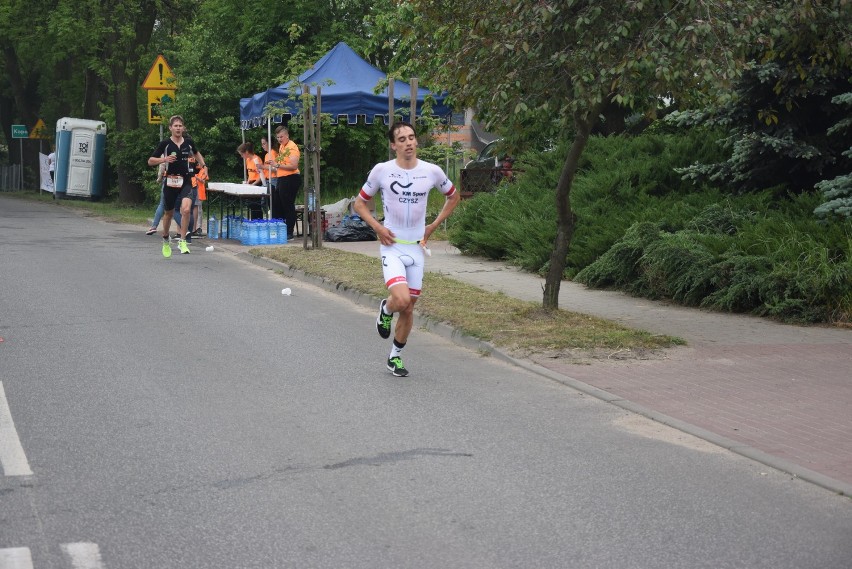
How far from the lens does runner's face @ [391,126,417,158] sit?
9.34 metres

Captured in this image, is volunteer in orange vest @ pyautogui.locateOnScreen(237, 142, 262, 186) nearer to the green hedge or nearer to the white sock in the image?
the green hedge

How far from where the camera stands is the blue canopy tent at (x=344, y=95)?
22281mm

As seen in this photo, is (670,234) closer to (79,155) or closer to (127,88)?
(127,88)

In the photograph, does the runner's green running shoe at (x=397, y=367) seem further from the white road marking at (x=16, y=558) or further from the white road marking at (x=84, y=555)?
the white road marking at (x=16, y=558)

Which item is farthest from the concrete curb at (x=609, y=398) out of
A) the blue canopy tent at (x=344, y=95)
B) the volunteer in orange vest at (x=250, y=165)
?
the volunteer in orange vest at (x=250, y=165)

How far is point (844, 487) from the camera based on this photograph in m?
6.24

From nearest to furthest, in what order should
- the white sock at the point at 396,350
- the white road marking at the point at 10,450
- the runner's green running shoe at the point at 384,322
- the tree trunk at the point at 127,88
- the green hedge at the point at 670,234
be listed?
the white road marking at the point at 10,450 → the white sock at the point at 396,350 → the runner's green running shoe at the point at 384,322 → the green hedge at the point at 670,234 → the tree trunk at the point at 127,88

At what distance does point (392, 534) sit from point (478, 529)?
1.28 ft

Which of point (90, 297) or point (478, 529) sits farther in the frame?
point (90, 297)

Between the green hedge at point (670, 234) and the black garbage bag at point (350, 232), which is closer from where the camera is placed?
the green hedge at point (670, 234)

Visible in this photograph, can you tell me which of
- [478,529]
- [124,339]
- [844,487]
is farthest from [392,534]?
[124,339]

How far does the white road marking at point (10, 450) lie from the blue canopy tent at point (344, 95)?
1408 cm

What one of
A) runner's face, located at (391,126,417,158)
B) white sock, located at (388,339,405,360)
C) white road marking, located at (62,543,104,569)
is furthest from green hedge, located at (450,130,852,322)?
white road marking, located at (62,543,104,569)

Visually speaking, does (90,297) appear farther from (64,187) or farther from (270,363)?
(64,187)
